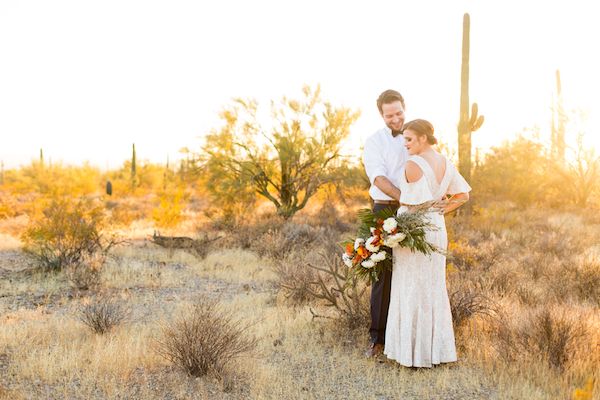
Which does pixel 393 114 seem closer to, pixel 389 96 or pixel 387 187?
pixel 389 96

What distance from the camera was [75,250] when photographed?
353 inches

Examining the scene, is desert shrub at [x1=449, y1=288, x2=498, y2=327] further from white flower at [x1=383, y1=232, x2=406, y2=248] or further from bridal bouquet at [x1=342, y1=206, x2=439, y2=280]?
white flower at [x1=383, y1=232, x2=406, y2=248]

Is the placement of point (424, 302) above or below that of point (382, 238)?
below

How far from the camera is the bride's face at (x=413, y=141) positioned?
4000 millimetres

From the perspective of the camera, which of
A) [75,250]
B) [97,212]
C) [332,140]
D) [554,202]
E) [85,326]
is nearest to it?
[85,326]

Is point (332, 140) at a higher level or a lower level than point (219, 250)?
higher

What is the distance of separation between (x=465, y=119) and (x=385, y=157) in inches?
503

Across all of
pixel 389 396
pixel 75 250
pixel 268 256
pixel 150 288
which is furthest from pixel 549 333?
pixel 75 250

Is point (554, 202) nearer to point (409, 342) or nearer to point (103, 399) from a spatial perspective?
point (409, 342)

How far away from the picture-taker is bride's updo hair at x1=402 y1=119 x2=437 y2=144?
3982 millimetres

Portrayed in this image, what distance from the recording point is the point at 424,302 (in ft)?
13.5

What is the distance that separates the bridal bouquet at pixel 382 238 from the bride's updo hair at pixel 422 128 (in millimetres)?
506

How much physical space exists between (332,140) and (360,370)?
12461 millimetres

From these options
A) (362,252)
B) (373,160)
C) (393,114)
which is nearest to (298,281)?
(362,252)
